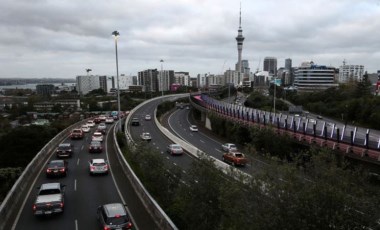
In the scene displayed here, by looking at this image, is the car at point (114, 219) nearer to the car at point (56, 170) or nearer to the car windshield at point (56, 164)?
the car at point (56, 170)

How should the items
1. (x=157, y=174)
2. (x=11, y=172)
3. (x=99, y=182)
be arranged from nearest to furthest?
(x=157, y=174) → (x=99, y=182) → (x=11, y=172)

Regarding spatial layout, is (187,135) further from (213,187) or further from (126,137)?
(213,187)

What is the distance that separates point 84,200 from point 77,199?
1.79ft

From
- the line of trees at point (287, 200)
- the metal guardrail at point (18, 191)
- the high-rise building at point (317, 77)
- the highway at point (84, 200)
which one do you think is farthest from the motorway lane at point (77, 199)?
the high-rise building at point (317, 77)

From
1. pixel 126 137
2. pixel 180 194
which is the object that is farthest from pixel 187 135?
pixel 180 194

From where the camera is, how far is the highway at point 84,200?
17375 millimetres

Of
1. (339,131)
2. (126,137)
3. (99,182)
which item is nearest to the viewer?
(99,182)

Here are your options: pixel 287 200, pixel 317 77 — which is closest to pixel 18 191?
pixel 287 200

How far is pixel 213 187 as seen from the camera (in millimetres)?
14680

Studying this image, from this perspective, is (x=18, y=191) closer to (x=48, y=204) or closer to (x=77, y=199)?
(x=77, y=199)

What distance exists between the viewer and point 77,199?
71.1 feet

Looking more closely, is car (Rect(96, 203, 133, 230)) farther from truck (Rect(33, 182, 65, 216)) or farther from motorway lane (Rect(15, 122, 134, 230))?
truck (Rect(33, 182, 65, 216))

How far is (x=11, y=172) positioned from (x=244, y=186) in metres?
39.7

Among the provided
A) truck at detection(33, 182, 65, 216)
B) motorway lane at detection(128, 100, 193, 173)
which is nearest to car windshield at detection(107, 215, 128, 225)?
truck at detection(33, 182, 65, 216)
